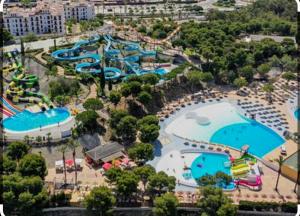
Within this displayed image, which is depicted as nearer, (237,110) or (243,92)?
(237,110)

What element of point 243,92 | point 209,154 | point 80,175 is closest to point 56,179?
point 80,175

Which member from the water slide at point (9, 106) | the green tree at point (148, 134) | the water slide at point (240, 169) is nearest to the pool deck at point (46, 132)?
the water slide at point (9, 106)

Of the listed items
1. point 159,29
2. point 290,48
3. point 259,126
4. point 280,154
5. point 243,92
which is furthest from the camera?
point 159,29

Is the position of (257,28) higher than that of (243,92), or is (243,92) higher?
(257,28)

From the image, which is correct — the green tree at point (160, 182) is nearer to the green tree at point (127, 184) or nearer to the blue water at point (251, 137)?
the green tree at point (127, 184)

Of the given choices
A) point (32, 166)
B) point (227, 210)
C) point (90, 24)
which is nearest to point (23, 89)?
point (32, 166)

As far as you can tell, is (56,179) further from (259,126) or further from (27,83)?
(259,126)

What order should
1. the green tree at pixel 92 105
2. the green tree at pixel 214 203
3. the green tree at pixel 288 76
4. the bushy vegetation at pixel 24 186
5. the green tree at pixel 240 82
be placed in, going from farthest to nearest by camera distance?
the green tree at pixel 288 76 < the green tree at pixel 240 82 < the green tree at pixel 92 105 < the bushy vegetation at pixel 24 186 < the green tree at pixel 214 203
